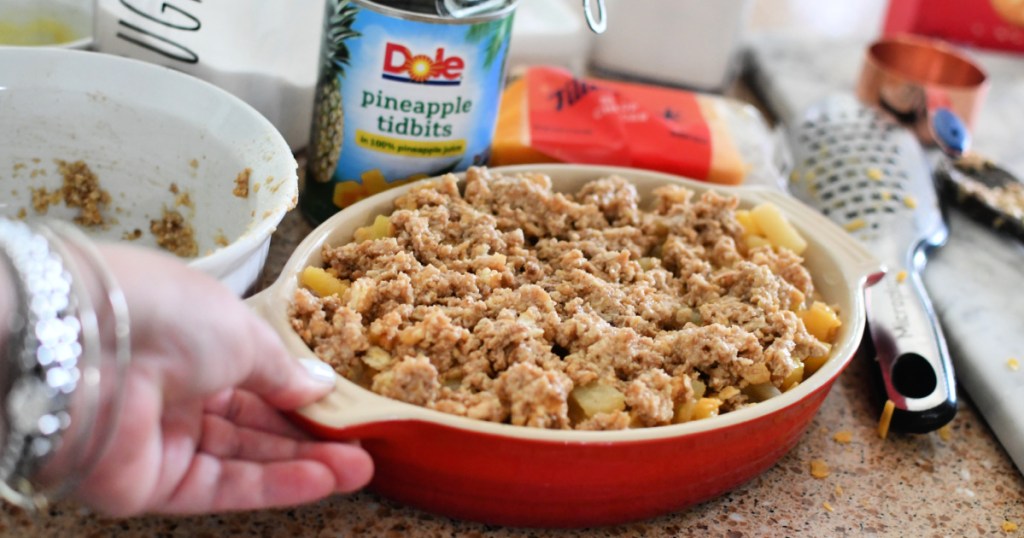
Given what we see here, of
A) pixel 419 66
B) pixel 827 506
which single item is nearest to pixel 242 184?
pixel 419 66

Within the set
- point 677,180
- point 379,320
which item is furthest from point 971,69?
point 379,320

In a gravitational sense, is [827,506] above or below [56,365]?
below

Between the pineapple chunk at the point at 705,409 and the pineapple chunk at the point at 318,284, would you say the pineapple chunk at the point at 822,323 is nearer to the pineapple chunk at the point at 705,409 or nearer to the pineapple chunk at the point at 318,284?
the pineapple chunk at the point at 705,409

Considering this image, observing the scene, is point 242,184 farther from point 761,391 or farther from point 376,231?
point 761,391

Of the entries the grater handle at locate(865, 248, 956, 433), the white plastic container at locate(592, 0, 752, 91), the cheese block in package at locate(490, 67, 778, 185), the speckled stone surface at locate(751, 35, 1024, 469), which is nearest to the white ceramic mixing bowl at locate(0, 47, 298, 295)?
the cheese block in package at locate(490, 67, 778, 185)

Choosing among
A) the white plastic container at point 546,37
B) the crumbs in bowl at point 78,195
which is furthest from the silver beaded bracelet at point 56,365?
the white plastic container at point 546,37

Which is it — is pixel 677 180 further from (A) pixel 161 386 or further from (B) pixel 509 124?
(A) pixel 161 386
